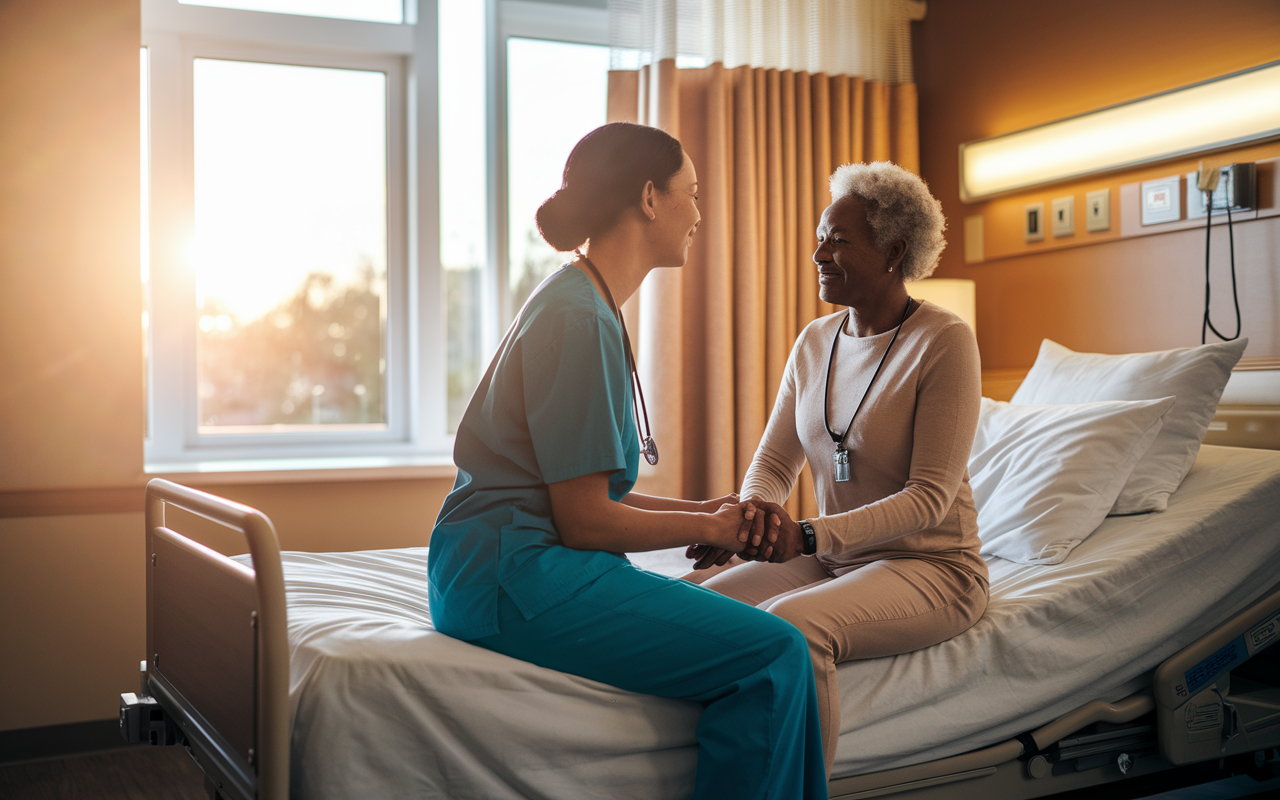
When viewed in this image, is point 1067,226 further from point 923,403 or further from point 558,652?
point 558,652

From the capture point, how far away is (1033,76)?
3.08m

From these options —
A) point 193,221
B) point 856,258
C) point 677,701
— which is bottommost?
point 677,701

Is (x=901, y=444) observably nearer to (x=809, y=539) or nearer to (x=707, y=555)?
(x=809, y=539)

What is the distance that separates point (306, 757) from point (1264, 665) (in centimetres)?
207

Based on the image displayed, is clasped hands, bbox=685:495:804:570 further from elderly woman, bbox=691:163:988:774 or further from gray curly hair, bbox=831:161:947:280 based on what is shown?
gray curly hair, bbox=831:161:947:280

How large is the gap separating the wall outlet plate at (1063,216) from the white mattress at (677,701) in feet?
3.22

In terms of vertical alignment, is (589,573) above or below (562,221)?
below

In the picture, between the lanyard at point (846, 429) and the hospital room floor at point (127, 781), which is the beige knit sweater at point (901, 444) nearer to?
the lanyard at point (846, 429)

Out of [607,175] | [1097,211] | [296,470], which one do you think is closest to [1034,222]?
[1097,211]

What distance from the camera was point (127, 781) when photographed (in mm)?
2309

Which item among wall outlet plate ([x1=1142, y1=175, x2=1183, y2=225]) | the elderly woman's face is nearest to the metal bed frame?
the elderly woman's face

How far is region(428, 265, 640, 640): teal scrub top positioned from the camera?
1312mm

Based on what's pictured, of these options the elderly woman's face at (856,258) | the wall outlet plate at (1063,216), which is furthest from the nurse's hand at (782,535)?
the wall outlet plate at (1063,216)

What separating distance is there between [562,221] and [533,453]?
42cm
